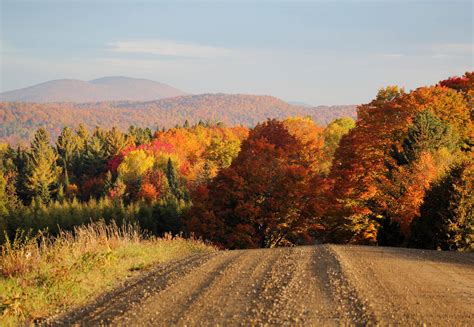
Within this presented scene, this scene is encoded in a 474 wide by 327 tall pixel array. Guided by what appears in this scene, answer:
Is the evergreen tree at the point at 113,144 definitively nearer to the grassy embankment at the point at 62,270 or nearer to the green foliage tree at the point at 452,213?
the green foliage tree at the point at 452,213

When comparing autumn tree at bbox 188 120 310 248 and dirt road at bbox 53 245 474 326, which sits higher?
dirt road at bbox 53 245 474 326

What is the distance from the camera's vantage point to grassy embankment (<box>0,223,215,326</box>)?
951cm

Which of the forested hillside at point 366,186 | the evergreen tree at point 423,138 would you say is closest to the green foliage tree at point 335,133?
the forested hillside at point 366,186

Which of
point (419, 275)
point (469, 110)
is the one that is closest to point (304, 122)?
point (469, 110)

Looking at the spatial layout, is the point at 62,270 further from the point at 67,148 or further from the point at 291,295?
the point at 67,148

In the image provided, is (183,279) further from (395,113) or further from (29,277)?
(395,113)

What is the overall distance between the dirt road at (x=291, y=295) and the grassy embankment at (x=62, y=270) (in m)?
0.61

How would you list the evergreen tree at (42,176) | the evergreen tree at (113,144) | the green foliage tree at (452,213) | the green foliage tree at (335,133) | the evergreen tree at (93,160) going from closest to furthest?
the green foliage tree at (452,213)
the green foliage tree at (335,133)
the evergreen tree at (42,176)
the evergreen tree at (93,160)
the evergreen tree at (113,144)

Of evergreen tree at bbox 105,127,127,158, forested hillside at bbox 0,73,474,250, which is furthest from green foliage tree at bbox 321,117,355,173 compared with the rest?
evergreen tree at bbox 105,127,127,158

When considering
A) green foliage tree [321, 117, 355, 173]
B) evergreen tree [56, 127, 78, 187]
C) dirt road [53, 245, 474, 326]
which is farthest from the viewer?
evergreen tree [56, 127, 78, 187]

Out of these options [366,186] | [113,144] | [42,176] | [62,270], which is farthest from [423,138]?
[113,144]

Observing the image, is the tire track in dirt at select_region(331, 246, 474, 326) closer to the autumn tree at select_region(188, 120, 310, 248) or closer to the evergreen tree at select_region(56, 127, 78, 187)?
the autumn tree at select_region(188, 120, 310, 248)

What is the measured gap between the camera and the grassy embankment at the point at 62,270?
951 cm

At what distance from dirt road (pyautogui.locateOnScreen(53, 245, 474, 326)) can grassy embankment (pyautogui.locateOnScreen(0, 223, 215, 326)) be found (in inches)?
24.1
